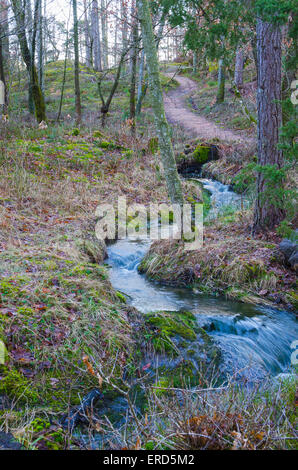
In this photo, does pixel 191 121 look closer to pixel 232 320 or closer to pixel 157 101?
pixel 157 101

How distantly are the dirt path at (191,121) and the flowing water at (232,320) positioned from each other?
7206 mm

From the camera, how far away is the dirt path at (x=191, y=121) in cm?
1629

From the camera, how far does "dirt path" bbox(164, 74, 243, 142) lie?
1629 centimetres

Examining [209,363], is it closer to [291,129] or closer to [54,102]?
[291,129]

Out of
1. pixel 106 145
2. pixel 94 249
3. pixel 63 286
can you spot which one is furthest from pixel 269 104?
pixel 106 145

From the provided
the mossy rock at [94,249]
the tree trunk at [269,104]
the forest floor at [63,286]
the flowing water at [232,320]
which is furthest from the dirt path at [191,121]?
the flowing water at [232,320]

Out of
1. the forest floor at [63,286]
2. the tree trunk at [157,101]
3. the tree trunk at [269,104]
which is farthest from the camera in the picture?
the tree trunk at [269,104]

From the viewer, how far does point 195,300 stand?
20.4 feet

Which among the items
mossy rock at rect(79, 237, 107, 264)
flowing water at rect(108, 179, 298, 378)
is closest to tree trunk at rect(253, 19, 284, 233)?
flowing water at rect(108, 179, 298, 378)

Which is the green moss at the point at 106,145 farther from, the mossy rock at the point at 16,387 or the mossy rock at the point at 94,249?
the mossy rock at the point at 16,387

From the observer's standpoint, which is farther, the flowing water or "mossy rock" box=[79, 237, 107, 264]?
"mossy rock" box=[79, 237, 107, 264]

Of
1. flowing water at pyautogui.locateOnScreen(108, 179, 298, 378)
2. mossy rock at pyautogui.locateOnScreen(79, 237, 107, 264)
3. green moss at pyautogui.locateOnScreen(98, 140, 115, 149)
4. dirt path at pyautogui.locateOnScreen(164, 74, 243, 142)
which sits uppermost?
dirt path at pyautogui.locateOnScreen(164, 74, 243, 142)

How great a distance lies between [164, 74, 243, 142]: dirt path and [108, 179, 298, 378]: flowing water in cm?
721

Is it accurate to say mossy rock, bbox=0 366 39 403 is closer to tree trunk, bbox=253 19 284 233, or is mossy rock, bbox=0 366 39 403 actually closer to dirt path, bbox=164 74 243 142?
tree trunk, bbox=253 19 284 233
